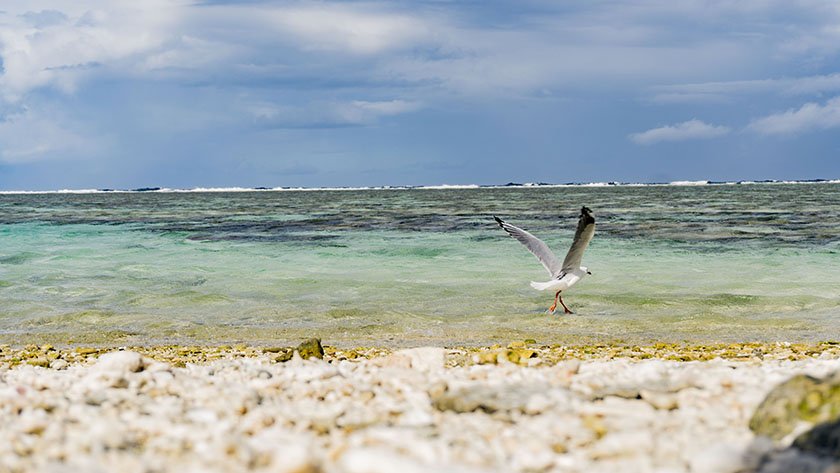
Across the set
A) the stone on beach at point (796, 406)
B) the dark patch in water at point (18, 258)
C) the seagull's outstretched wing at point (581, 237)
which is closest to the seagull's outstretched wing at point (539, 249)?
the seagull's outstretched wing at point (581, 237)

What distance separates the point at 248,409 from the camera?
6035 millimetres

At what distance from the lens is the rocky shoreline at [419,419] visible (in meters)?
4.48

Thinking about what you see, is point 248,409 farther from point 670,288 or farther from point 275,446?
point 670,288

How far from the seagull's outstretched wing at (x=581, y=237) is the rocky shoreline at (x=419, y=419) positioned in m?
4.83

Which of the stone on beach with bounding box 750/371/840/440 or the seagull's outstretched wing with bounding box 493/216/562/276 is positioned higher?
the seagull's outstretched wing with bounding box 493/216/562/276

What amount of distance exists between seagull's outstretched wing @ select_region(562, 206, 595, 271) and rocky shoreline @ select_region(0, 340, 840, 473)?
4832mm

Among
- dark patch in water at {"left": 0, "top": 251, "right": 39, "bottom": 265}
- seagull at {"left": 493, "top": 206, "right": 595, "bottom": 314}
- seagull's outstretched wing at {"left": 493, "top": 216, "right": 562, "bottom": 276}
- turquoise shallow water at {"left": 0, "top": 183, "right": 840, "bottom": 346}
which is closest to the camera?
seagull at {"left": 493, "top": 206, "right": 595, "bottom": 314}

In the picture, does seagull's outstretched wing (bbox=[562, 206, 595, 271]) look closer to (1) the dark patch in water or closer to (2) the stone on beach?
(2) the stone on beach

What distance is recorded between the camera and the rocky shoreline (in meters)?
4.48

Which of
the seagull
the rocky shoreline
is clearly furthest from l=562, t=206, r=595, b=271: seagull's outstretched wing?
the rocky shoreline

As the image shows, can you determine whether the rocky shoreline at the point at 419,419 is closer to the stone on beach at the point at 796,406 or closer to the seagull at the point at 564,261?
the stone on beach at the point at 796,406

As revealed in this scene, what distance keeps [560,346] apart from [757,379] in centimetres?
594

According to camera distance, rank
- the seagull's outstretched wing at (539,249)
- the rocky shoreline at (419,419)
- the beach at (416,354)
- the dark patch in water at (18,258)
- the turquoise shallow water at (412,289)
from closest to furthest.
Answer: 1. the rocky shoreline at (419,419)
2. the beach at (416,354)
3. the turquoise shallow water at (412,289)
4. the seagull's outstretched wing at (539,249)
5. the dark patch in water at (18,258)

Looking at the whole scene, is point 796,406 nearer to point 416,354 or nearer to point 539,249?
point 416,354
